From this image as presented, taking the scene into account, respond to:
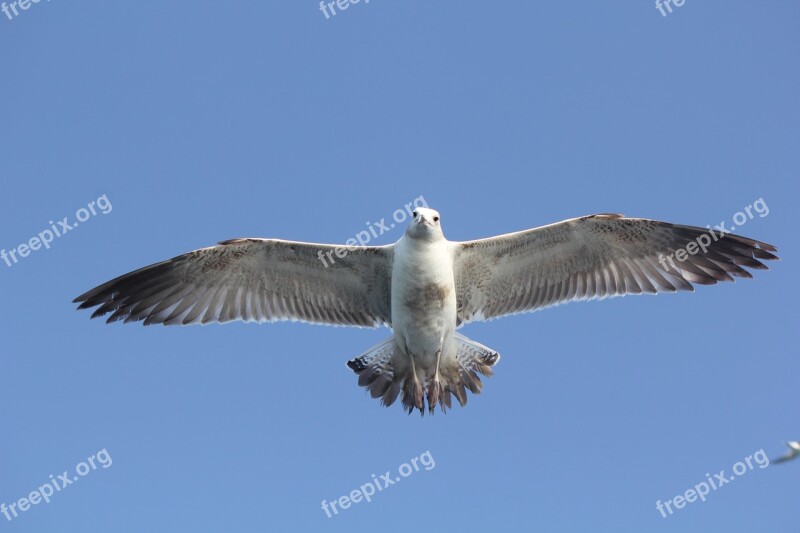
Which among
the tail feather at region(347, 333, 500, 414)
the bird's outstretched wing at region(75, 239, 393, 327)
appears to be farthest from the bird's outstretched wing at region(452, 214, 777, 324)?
the bird's outstretched wing at region(75, 239, 393, 327)

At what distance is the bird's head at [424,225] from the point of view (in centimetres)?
990

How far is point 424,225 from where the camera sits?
9.91 meters

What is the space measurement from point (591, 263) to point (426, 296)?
2.43m

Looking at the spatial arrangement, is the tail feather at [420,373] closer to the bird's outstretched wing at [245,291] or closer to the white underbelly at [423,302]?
the white underbelly at [423,302]

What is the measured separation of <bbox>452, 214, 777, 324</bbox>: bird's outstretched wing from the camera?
10.8 metres

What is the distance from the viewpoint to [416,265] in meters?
10.1

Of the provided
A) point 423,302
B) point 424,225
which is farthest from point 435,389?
point 424,225

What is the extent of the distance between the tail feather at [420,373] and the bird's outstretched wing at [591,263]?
22.2 inches

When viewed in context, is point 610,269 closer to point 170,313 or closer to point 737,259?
point 737,259

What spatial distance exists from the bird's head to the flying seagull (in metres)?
0.26

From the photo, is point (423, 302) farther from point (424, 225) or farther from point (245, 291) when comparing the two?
point (245, 291)

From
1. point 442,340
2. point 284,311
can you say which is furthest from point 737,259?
point 284,311

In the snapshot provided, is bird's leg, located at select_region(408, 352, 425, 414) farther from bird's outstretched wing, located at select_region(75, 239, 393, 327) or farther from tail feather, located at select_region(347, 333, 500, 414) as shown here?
bird's outstretched wing, located at select_region(75, 239, 393, 327)

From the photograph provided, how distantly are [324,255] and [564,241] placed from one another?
3070mm
